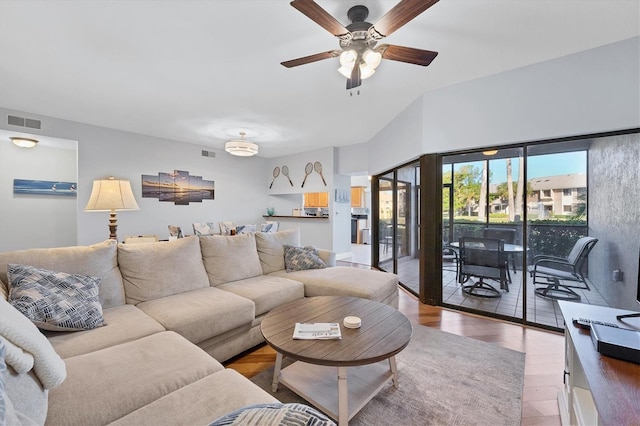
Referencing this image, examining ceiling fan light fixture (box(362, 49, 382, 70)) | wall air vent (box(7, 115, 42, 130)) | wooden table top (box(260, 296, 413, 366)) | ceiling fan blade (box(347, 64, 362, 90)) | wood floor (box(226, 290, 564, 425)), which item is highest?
wall air vent (box(7, 115, 42, 130))

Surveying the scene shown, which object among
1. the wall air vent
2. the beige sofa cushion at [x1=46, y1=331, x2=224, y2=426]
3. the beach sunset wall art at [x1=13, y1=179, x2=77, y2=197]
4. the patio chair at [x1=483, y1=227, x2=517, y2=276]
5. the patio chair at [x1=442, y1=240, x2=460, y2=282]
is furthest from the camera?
the beach sunset wall art at [x1=13, y1=179, x2=77, y2=197]

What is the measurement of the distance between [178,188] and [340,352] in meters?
5.43

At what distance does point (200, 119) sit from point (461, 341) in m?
4.57

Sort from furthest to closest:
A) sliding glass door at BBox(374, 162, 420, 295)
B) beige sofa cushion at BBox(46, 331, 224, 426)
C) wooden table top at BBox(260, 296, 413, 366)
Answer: sliding glass door at BBox(374, 162, 420, 295)
wooden table top at BBox(260, 296, 413, 366)
beige sofa cushion at BBox(46, 331, 224, 426)

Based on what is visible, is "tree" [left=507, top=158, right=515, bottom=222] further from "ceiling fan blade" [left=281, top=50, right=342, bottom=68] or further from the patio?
"ceiling fan blade" [left=281, top=50, right=342, bottom=68]

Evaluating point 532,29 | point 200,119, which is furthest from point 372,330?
point 200,119

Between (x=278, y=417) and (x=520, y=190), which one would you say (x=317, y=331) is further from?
(x=520, y=190)

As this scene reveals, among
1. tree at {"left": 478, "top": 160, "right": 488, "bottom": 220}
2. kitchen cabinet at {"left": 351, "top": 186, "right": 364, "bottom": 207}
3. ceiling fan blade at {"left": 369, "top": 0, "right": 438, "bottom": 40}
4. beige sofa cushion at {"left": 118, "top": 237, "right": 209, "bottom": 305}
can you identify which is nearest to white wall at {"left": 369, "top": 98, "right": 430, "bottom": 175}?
tree at {"left": 478, "top": 160, "right": 488, "bottom": 220}

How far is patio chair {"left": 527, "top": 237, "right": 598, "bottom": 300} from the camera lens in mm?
2611

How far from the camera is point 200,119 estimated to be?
14.0 feet

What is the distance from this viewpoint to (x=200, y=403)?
39.8 inches

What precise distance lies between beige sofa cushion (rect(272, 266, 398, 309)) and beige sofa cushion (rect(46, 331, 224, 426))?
1.42m

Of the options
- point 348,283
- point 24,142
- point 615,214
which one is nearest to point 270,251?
point 348,283

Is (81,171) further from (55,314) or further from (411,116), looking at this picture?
(411,116)
